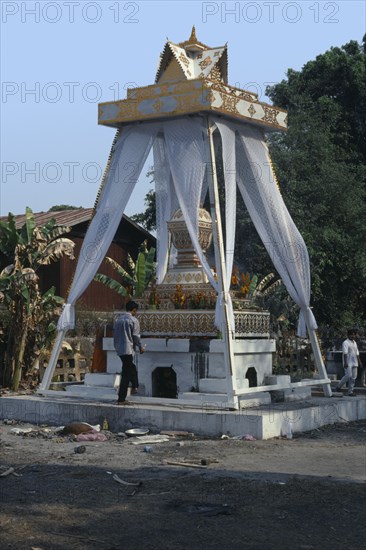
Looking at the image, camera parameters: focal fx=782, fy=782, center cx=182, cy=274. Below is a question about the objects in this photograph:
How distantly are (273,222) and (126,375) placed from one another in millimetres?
3459

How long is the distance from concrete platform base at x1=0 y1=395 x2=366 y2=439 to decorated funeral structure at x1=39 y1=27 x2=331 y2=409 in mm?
442

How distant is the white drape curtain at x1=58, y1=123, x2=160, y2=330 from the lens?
12.8 metres

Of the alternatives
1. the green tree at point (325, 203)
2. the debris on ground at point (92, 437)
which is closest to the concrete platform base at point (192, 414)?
the debris on ground at point (92, 437)

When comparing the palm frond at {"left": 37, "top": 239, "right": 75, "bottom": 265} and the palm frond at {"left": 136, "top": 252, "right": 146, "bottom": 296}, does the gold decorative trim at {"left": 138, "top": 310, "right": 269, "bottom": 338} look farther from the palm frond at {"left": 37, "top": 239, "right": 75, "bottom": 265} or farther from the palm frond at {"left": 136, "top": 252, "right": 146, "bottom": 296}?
the palm frond at {"left": 136, "top": 252, "right": 146, "bottom": 296}

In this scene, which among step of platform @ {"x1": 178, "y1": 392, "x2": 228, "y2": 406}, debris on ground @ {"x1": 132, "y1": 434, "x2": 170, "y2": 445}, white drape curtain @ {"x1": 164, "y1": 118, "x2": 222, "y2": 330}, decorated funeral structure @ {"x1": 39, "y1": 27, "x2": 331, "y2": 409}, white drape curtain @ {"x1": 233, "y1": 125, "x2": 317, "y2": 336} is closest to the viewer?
debris on ground @ {"x1": 132, "y1": 434, "x2": 170, "y2": 445}

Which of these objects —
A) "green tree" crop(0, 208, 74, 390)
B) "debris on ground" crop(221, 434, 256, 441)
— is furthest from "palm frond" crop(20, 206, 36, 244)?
"debris on ground" crop(221, 434, 256, 441)

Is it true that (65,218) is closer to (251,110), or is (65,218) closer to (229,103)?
(251,110)

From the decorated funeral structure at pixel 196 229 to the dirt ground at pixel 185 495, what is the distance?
209 centimetres

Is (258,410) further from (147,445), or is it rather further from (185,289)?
(185,289)

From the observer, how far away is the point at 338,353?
793 inches

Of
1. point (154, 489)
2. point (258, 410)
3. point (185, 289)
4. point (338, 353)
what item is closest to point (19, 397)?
point (185, 289)

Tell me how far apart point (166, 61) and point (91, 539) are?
9.75 metres

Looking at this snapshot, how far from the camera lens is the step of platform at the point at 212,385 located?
11.8 metres

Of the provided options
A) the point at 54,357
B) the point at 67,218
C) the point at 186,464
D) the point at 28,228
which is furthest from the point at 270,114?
the point at 67,218
